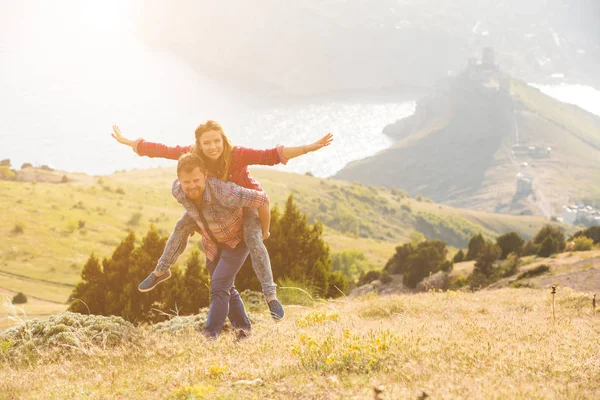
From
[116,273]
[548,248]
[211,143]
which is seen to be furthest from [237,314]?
[548,248]

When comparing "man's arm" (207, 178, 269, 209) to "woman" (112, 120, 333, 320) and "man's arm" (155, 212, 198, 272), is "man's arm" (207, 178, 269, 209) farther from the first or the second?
"man's arm" (155, 212, 198, 272)

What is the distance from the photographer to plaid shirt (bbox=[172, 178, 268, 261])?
686 centimetres

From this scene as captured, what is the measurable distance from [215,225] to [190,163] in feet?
2.67

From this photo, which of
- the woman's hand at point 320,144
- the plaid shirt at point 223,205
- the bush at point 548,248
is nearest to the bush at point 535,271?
the bush at point 548,248

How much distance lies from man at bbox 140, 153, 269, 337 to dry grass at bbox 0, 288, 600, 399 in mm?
534

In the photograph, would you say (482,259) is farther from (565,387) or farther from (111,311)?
(565,387)

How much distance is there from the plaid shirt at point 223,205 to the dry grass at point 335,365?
4.26 feet

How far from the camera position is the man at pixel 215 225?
6.85 metres

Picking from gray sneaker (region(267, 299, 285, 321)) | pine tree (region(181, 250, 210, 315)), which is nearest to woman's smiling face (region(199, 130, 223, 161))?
gray sneaker (region(267, 299, 285, 321))

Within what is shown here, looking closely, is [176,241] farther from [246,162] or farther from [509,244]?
[509,244]

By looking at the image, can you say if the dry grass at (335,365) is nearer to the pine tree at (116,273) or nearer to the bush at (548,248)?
the pine tree at (116,273)

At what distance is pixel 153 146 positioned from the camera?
7.58m

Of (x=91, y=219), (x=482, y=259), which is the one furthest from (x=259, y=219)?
(x=91, y=219)

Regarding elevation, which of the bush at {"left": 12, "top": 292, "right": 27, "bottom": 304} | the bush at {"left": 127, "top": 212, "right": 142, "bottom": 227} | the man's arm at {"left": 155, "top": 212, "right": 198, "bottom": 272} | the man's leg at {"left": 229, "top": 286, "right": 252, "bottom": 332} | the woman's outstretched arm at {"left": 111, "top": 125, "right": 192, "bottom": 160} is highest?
the woman's outstretched arm at {"left": 111, "top": 125, "right": 192, "bottom": 160}
